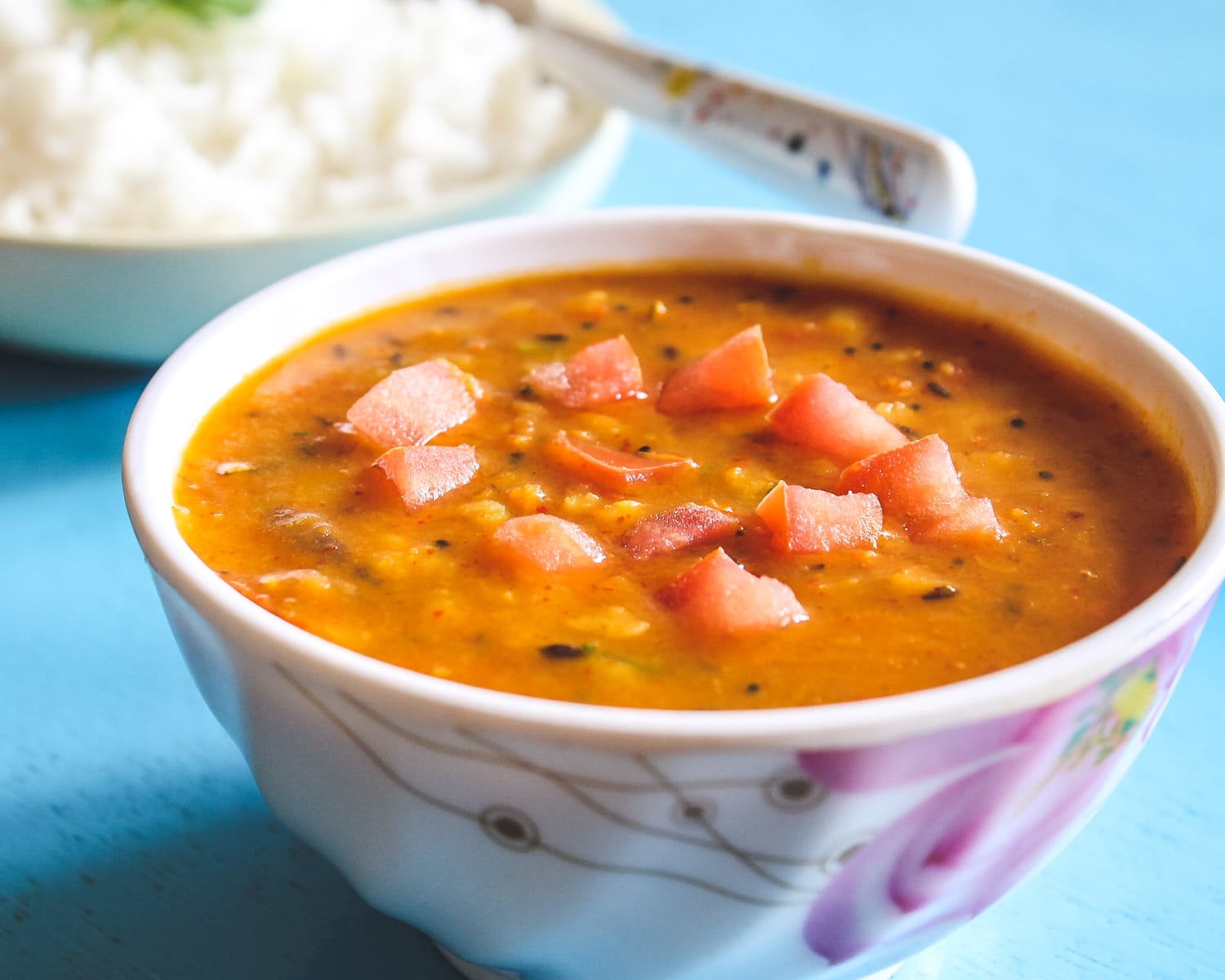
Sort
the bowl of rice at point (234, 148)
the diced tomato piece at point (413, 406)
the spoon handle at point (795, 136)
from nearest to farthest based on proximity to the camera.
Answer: the diced tomato piece at point (413, 406) → the spoon handle at point (795, 136) → the bowl of rice at point (234, 148)

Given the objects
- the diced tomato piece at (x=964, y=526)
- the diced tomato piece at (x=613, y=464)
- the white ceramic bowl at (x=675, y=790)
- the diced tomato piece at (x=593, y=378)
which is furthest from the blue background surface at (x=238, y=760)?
the diced tomato piece at (x=593, y=378)

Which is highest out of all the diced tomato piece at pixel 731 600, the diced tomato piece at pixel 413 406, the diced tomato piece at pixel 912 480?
the diced tomato piece at pixel 912 480

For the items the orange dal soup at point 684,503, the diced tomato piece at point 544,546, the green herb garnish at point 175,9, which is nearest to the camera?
the orange dal soup at point 684,503

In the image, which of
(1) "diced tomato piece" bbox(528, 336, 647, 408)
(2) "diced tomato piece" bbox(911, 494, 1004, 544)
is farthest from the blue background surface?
(1) "diced tomato piece" bbox(528, 336, 647, 408)

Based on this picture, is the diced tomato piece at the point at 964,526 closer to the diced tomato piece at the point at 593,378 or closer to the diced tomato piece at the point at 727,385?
the diced tomato piece at the point at 727,385

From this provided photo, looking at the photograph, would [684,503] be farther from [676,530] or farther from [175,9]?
[175,9]

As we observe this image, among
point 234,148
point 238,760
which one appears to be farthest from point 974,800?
point 234,148

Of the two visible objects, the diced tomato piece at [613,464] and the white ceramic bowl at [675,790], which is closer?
the white ceramic bowl at [675,790]
